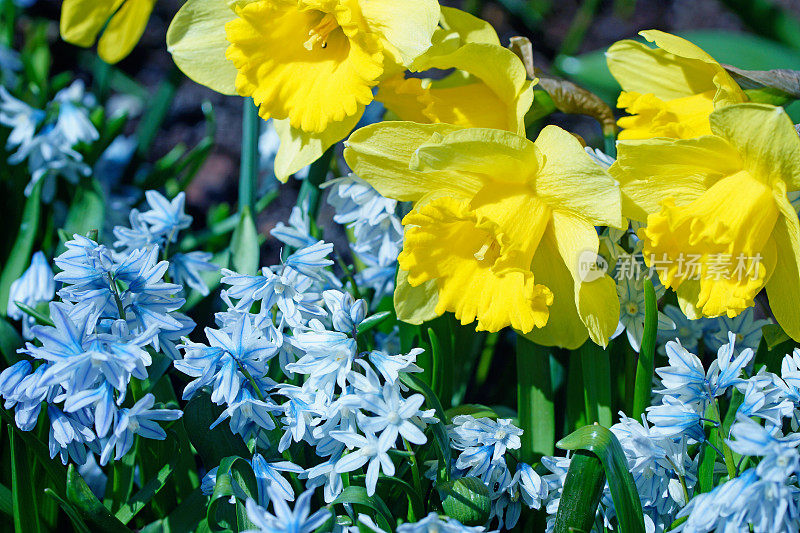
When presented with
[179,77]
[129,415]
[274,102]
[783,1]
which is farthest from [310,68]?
[783,1]

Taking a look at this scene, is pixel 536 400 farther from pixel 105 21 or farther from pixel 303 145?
pixel 105 21

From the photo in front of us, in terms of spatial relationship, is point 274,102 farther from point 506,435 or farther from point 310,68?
point 506,435

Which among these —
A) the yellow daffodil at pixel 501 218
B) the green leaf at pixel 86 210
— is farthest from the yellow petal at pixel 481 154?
the green leaf at pixel 86 210

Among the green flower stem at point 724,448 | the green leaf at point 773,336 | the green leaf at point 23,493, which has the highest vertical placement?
the green leaf at point 773,336

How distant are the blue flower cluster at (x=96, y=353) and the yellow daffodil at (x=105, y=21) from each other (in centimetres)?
56

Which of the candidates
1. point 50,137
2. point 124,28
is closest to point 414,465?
point 124,28

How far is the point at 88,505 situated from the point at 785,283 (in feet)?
4.05

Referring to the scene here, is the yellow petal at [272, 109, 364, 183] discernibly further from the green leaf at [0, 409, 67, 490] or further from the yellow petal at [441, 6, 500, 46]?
the green leaf at [0, 409, 67, 490]

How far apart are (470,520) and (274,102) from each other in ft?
2.84

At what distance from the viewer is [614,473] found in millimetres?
1028

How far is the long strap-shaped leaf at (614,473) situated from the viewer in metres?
1.02

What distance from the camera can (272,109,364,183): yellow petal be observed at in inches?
54.4

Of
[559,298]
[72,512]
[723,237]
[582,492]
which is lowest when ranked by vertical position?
[72,512]

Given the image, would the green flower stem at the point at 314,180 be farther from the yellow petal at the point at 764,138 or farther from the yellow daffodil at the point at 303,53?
the yellow petal at the point at 764,138
